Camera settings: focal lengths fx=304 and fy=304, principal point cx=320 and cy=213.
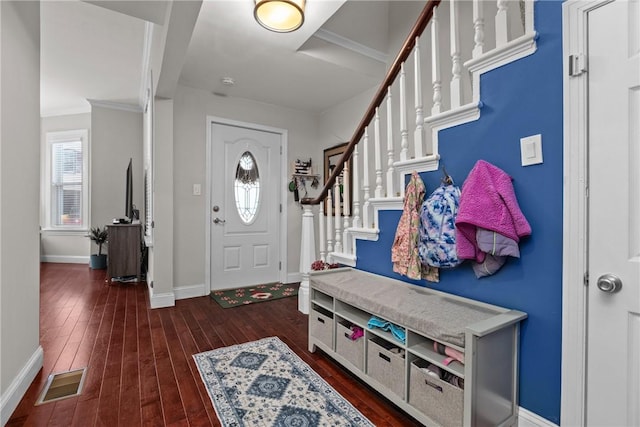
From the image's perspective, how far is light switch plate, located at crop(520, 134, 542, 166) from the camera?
1.30 m

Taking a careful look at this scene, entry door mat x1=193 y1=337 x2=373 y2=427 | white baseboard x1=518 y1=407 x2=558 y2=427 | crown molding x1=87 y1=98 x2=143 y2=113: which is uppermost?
crown molding x1=87 y1=98 x2=143 y2=113

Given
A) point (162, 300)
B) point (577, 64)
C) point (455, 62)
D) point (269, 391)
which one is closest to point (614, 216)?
point (577, 64)

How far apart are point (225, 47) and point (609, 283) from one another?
3129 millimetres

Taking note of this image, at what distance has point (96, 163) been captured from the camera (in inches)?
209

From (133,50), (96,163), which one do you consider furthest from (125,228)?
(133,50)

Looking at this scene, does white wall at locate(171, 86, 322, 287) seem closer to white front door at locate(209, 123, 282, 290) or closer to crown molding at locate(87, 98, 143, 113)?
white front door at locate(209, 123, 282, 290)

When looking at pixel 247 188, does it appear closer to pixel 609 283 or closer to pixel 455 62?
pixel 455 62

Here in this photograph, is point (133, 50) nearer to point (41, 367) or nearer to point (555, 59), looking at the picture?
point (41, 367)

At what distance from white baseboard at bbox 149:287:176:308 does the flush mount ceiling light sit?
2.79m

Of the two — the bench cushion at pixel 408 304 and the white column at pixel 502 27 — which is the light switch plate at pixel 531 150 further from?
the bench cushion at pixel 408 304

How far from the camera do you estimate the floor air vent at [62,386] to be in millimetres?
1709

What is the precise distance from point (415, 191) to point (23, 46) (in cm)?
236

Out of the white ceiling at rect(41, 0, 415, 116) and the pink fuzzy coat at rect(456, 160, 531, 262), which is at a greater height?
the white ceiling at rect(41, 0, 415, 116)

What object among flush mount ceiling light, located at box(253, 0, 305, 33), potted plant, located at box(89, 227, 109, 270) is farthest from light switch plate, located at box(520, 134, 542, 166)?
potted plant, located at box(89, 227, 109, 270)
